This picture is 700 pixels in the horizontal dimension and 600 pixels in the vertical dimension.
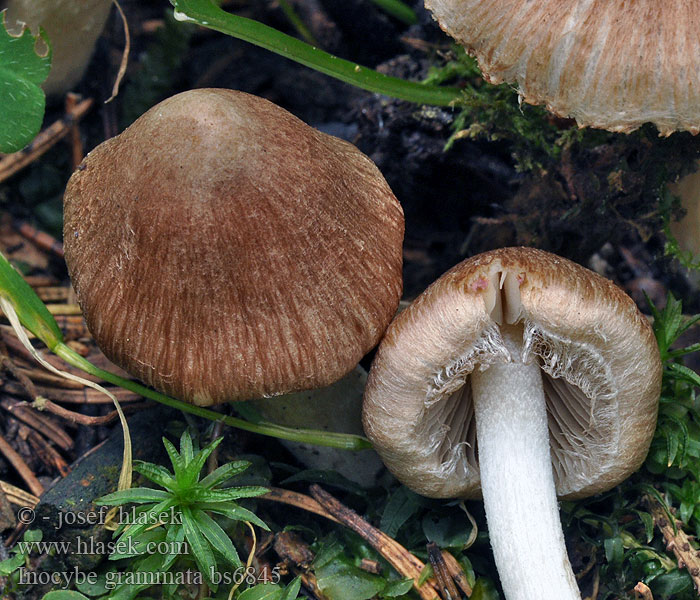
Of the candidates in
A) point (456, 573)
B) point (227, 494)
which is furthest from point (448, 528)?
point (227, 494)

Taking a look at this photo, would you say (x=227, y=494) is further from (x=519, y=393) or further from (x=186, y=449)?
(x=519, y=393)

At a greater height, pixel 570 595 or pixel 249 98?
pixel 249 98

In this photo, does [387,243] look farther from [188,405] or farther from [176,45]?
[176,45]

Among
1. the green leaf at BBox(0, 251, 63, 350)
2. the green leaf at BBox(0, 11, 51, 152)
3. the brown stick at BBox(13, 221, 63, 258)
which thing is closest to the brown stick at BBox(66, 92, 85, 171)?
the brown stick at BBox(13, 221, 63, 258)

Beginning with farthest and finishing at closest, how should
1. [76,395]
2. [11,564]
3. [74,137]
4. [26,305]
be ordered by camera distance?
[74,137], [76,395], [26,305], [11,564]

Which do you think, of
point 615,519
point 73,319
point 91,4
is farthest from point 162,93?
point 615,519

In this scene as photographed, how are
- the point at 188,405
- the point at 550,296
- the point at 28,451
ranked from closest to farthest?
the point at 550,296, the point at 188,405, the point at 28,451

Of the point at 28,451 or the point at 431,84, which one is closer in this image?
the point at 28,451
